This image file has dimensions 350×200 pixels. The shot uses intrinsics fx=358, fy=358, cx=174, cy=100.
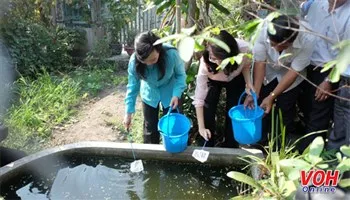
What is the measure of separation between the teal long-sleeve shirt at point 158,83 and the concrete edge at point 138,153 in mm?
337

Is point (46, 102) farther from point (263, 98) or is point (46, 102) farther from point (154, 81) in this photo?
point (263, 98)

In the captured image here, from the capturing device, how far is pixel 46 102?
4617 mm

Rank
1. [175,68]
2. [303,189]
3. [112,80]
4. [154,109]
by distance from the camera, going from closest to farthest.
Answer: [303,189] → [175,68] → [154,109] → [112,80]

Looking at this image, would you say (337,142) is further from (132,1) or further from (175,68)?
(132,1)

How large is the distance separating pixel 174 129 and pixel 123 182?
0.59 metres

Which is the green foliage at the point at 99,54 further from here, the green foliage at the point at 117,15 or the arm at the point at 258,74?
the arm at the point at 258,74

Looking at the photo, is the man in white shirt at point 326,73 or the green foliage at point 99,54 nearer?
the man in white shirt at point 326,73

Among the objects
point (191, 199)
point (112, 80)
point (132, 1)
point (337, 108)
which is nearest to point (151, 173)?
point (191, 199)

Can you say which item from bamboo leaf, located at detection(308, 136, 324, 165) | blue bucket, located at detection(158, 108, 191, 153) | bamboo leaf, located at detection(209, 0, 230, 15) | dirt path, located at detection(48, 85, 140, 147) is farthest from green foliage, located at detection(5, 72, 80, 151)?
bamboo leaf, located at detection(308, 136, 324, 165)

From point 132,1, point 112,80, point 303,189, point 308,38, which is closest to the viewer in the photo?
point 303,189

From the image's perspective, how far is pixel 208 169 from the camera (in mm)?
2779

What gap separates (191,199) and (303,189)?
884 millimetres

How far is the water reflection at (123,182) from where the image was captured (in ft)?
8.50

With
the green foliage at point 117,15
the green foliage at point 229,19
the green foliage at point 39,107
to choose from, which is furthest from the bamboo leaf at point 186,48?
the green foliage at point 117,15
